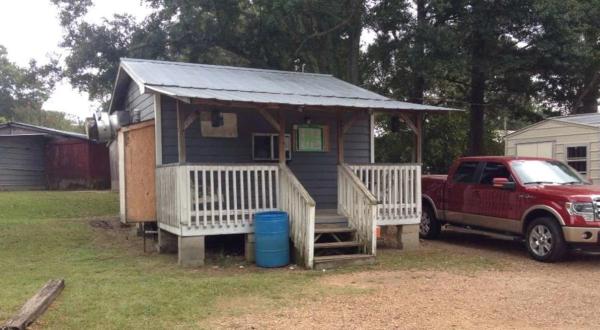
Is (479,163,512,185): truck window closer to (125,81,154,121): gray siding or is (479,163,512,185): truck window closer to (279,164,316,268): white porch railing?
(279,164,316,268): white porch railing

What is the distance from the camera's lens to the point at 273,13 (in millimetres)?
16328

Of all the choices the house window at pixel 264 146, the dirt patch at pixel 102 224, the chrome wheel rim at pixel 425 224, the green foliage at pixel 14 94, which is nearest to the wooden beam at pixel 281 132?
the house window at pixel 264 146

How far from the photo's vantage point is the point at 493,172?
382 inches

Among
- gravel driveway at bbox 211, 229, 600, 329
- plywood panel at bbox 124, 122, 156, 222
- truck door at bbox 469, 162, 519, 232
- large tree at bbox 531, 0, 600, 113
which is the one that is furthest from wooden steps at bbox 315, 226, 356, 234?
large tree at bbox 531, 0, 600, 113

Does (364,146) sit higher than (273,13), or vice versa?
(273,13)

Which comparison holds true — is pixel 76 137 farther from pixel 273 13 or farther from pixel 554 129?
pixel 554 129

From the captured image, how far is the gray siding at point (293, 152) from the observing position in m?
9.54

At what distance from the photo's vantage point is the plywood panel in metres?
9.34

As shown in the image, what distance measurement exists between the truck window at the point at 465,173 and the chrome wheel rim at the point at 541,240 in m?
1.75

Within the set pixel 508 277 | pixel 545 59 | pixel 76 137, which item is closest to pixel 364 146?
pixel 508 277

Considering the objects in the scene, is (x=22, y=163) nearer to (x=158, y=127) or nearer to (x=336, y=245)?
(x=158, y=127)

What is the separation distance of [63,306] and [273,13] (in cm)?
1248

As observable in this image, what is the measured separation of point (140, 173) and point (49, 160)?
1411 cm

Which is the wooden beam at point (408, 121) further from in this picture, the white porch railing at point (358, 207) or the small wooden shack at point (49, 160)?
the small wooden shack at point (49, 160)
